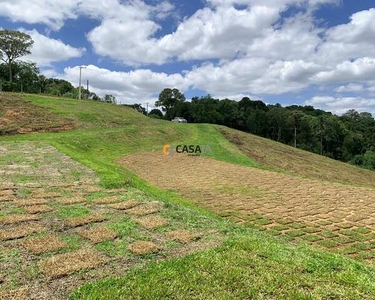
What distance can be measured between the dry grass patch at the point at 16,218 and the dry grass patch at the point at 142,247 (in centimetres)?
182

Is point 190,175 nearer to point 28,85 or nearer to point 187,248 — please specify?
point 187,248

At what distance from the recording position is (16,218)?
4.76 m

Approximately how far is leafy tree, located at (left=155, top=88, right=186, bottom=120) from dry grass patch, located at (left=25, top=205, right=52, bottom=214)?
72009mm

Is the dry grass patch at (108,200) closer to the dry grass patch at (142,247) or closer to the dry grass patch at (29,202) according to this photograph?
the dry grass patch at (29,202)

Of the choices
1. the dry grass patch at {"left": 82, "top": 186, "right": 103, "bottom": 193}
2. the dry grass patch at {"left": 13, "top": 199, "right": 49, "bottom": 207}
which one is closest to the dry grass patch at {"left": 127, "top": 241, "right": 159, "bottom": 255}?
the dry grass patch at {"left": 13, "top": 199, "right": 49, "bottom": 207}

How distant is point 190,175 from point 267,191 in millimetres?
3866

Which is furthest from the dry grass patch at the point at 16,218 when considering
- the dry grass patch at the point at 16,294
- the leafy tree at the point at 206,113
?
the leafy tree at the point at 206,113

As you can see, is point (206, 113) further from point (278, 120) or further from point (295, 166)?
point (295, 166)

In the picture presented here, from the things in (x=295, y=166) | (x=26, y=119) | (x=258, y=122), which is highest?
(x=258, y=122)

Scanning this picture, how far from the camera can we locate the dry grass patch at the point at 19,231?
4.04m

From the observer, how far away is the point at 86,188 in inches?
287

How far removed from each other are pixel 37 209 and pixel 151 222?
1935 millimetres


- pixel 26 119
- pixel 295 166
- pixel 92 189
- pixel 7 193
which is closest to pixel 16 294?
pixel 7 193

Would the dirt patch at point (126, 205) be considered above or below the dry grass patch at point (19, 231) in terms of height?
below
